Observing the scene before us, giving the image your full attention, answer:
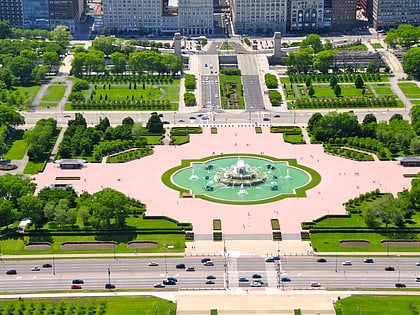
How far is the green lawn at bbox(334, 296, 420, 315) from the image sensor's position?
146 m

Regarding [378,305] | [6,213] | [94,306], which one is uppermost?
[6,213]

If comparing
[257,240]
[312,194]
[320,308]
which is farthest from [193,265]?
[312,194]

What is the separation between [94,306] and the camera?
146875 millimetres

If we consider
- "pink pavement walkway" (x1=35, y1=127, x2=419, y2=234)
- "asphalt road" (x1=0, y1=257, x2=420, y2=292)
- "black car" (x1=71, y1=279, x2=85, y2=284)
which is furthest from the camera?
"pink pavement walkway" (x1=35, y1=127, x2=419, y2=234)

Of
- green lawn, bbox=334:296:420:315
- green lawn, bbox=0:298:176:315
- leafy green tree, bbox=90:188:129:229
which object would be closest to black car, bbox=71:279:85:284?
green lawn, bbox=0:298:176:315

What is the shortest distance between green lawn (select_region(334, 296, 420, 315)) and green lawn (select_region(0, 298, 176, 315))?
1054 inches

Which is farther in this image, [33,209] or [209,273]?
[33,209]

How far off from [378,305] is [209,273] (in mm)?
28786

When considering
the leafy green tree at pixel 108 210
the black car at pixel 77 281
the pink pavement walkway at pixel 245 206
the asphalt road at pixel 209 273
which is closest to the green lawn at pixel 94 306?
the asphalt road at pixel 209 273

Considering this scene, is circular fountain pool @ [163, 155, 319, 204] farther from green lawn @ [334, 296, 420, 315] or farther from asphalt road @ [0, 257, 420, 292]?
green lawn @ [334, 296, 420, 315]

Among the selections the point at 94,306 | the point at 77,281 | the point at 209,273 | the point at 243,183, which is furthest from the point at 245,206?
the point at 94,306

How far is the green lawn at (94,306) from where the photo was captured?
478 feet

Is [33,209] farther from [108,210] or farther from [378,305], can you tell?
[378,305]

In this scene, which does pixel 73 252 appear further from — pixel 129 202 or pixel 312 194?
pixel 312 194
